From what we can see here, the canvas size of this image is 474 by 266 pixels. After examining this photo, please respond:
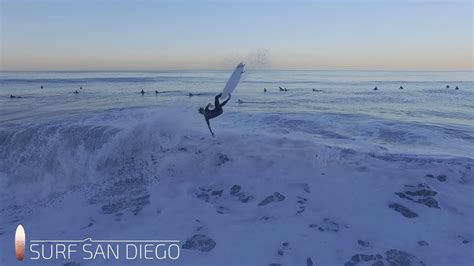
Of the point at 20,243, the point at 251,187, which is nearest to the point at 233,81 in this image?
the point at 251,187

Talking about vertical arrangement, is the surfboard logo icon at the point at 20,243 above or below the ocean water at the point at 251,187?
below

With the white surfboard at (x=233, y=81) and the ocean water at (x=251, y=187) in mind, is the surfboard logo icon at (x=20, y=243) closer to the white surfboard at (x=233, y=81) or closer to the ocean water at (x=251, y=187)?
the ocean water at (x=251, y=187)

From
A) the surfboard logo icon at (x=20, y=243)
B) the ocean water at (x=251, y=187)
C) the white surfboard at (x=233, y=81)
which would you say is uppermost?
the white surfboard at (x=233, y=81)

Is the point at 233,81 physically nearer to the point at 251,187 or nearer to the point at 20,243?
the point at 251,187

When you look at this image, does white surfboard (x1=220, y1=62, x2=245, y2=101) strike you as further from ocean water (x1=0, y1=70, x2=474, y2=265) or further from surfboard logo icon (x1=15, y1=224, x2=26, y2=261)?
surfboard logo icon (x1=15, y1=224, x2=26, y2=261)

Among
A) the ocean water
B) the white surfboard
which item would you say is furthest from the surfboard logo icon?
the white surfboard

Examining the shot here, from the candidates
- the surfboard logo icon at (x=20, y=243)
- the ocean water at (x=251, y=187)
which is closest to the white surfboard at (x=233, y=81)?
the ocean water at (x=251, y=187)
